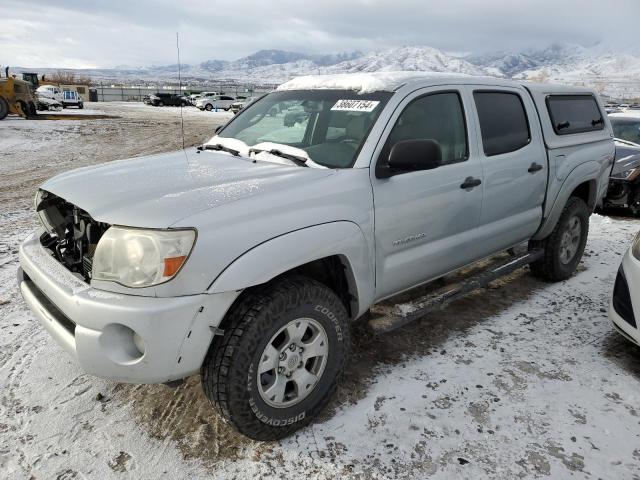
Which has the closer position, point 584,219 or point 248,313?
point 248,313

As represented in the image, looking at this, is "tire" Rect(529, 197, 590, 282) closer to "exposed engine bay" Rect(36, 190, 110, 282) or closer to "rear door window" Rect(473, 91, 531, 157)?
"rear door window" Rect(473, 91, 531, 157)

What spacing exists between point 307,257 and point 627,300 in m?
2.27

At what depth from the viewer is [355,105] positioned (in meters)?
3.12

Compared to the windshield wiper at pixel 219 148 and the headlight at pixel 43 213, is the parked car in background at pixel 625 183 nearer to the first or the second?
the windshield wiper at pixel 219 148

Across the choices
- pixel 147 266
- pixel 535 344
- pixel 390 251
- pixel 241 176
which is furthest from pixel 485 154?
pixel 147 266

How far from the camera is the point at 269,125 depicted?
357 cm

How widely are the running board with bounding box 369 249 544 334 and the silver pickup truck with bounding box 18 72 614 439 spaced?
0.8 inches

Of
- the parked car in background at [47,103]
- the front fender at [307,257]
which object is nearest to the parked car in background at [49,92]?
the parked car in background at [47,103]

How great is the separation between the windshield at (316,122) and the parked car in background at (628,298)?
198 cm

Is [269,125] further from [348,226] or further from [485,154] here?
[485,154]

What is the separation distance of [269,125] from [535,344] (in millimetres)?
2486

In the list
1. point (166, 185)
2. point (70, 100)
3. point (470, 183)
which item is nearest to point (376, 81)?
point (470, 183)

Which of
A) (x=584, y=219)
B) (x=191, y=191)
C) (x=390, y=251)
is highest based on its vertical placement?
(x=191, y=191)

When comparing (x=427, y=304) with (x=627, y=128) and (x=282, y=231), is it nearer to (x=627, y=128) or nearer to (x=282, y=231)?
(x=282, y=231)
